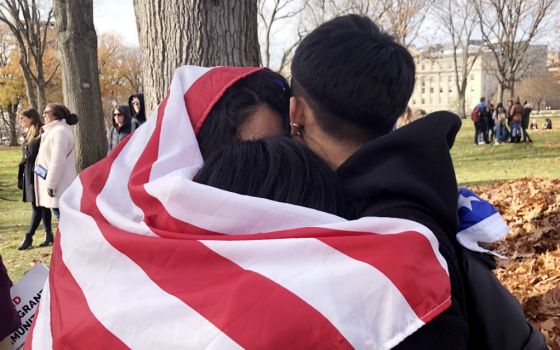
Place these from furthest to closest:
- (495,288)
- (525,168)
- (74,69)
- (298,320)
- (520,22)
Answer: (520,22) → (525,168) → (74,69) → (495,288) → (298,320)

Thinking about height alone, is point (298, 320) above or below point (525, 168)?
above

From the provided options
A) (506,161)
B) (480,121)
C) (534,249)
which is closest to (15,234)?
(534,249)

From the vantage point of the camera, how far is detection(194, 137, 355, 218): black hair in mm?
1261

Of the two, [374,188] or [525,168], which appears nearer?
[374,188]

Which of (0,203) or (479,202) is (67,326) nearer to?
(479,202)

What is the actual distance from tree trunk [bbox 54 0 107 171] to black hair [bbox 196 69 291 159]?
31.0ft

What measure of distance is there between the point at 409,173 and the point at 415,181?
2 cm

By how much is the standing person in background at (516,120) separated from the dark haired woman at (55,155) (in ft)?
52.1

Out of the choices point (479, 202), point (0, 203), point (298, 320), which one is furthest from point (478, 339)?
point (0, 203)

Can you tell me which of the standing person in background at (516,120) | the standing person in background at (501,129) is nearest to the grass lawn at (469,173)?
the standing person in background at (516,120)

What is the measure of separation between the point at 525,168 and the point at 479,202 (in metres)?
12.5

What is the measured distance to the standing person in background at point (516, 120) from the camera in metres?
19.2

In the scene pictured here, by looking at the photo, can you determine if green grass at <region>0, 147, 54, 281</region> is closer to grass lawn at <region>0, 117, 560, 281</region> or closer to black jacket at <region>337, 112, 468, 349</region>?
grass lawn at <region>0, 117, 560, 281</region>

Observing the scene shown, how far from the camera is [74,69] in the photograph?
10.6m
